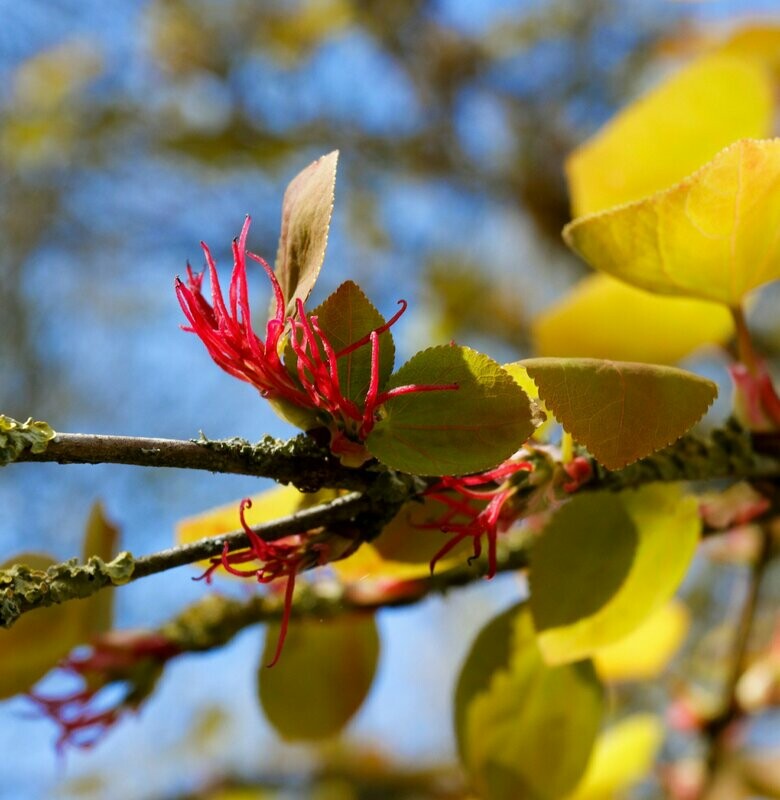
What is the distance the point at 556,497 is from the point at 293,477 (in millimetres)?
76

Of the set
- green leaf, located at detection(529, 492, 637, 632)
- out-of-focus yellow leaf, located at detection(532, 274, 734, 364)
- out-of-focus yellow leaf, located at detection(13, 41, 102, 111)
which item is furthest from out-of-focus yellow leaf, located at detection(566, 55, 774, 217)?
out-of-focus yellow leaf, located at detection(13, 41, 102, 111)

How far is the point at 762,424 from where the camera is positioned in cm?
28

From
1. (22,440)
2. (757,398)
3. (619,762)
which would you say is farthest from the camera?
(619,762)

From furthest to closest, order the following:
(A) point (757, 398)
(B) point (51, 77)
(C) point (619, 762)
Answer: (B) point (51, 77) < (C) point (619, 762) < (A) point (757, 398)

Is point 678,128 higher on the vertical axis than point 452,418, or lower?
higher

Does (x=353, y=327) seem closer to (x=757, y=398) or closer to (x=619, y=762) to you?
(x=757, y=398)

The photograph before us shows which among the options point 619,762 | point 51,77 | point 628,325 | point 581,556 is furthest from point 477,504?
point 51,77

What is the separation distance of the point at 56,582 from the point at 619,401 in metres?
0.11

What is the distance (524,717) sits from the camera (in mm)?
304

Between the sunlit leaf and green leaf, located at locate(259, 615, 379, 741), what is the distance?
0.50ft

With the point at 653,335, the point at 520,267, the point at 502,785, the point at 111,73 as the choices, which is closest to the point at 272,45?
the point at 111,73

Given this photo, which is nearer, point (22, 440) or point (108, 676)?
point (22, 440)

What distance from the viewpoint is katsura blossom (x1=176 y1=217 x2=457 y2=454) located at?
0.63ft

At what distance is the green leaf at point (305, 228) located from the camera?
0.20 meters
